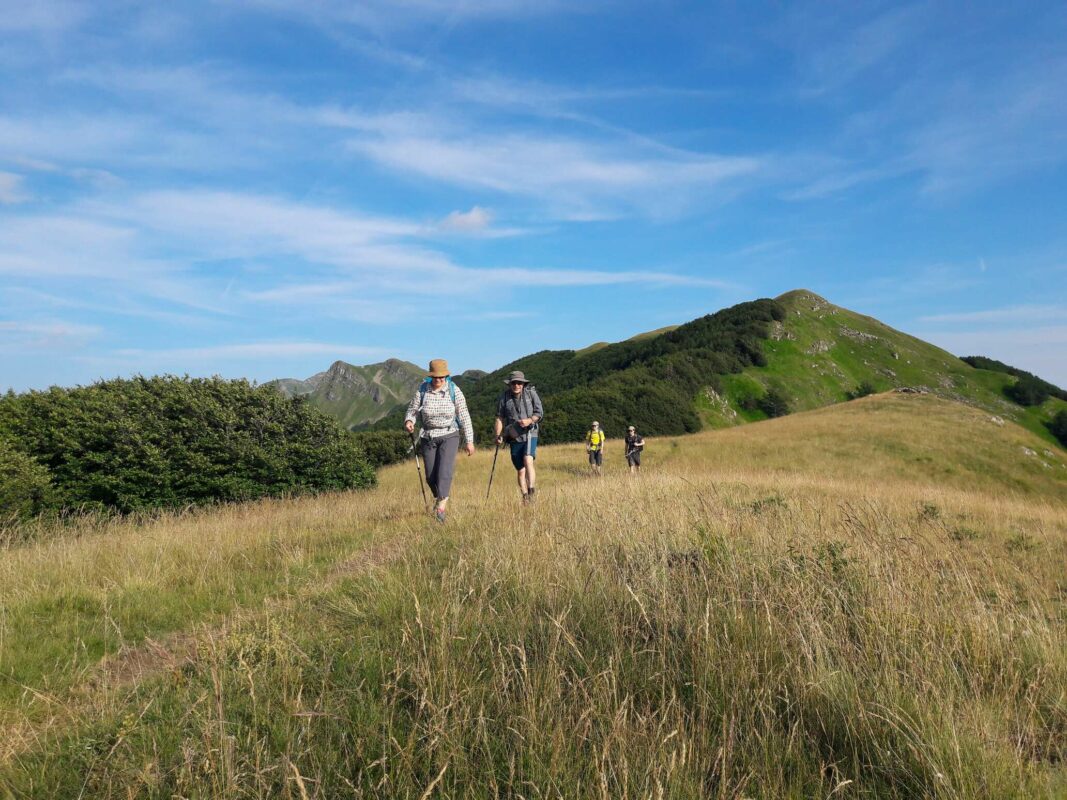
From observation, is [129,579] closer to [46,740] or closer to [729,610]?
[46,740]

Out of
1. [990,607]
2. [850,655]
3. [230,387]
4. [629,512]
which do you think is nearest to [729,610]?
[850,655]

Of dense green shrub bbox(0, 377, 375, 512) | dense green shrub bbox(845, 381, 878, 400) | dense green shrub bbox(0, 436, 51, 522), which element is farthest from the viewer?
dense green shrub bbox(845, 381, 878, 400)

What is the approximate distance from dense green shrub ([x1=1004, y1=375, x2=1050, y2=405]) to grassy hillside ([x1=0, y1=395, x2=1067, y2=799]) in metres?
133

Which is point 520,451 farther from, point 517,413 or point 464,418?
point 464,418

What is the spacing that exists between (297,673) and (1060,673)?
4377mm

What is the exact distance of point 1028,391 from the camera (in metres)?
108

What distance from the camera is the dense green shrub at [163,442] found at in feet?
46.6

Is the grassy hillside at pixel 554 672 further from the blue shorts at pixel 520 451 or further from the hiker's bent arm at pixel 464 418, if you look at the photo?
the blue shorts at pixel 520 451

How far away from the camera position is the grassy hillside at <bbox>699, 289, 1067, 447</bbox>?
107 metres

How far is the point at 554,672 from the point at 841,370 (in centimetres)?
13970

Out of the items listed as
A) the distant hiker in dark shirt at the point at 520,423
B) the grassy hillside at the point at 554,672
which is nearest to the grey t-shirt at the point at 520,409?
the distant hiker in dark shirt at the point at 520,423

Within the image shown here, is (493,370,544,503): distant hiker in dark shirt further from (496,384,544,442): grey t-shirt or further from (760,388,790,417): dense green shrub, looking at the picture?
(760,388,790,417): dense green shrub

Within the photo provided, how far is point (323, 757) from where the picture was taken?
2.43 m

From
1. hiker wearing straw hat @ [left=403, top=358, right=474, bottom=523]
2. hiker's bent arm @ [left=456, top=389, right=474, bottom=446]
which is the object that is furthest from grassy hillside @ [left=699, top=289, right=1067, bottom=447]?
hiker wearing straw hat @ [left=403, top=358, right=474, bottom=523]
